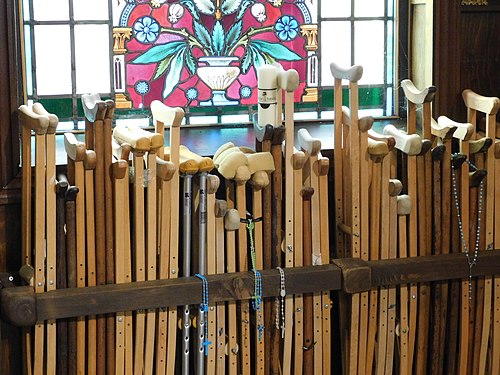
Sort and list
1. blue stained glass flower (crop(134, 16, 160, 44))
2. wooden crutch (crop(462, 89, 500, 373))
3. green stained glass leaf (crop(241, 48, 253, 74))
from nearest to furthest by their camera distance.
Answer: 1. wooden crutch (crop(462, 89, 500, 373))
2. blue stained glass flower (crop(134, 16, 160, 44))
3. green stained glass leaf (crop(241, 48, 253, 74))

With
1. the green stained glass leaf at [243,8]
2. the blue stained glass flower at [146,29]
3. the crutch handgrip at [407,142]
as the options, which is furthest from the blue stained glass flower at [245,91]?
the crutch handgrip at [407,142]

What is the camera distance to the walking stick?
3.28 m

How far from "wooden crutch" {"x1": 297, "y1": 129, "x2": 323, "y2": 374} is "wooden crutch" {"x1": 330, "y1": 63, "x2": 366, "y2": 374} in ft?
0.35

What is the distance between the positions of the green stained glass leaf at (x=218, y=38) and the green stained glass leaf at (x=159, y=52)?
11cm

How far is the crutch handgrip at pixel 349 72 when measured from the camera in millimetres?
3412

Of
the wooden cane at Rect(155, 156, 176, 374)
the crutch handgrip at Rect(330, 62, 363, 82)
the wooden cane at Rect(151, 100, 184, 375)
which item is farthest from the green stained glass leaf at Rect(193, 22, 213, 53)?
the wooden cane at Rect(155, 156, 176, 374)

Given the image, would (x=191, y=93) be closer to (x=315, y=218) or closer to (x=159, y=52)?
(x=159, y=52)

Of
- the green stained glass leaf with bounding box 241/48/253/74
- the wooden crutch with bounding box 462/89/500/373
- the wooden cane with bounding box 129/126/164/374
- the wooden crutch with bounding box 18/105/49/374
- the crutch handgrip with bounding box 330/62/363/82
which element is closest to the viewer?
the wooden crutch with bounding box 18/105/49/374

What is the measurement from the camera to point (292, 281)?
3.45 meters

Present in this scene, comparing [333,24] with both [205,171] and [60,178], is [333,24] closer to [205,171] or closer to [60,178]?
[205,171]

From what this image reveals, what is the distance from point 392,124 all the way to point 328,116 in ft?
0.79

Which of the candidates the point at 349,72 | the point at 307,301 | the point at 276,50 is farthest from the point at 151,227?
the point at 276,50

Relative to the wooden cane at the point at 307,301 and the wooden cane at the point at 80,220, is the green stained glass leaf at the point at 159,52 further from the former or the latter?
the wooden cane at the point at 307,301

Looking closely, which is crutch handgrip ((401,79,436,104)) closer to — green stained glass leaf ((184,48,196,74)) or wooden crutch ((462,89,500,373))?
wooden crutch ((462,89,500,373))
